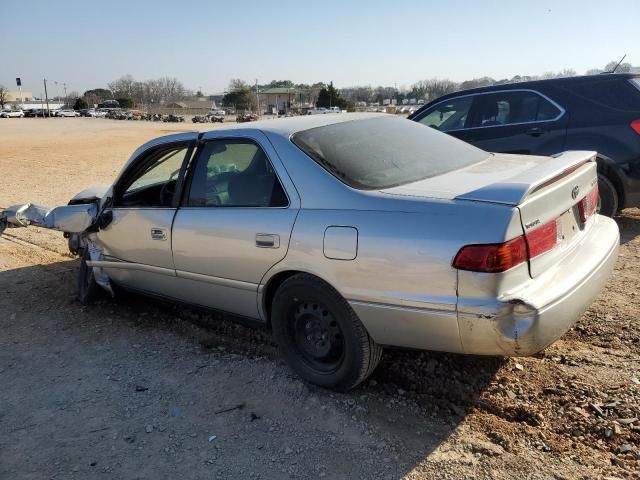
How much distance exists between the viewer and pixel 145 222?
4223 millimetres

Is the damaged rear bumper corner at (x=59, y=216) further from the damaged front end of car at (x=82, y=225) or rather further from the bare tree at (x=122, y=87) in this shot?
the bare tree at (x=122, y=87)

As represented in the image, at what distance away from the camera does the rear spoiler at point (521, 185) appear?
265 cm

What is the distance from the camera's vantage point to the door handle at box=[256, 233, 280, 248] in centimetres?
328

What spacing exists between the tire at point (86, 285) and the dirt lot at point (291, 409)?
524mm

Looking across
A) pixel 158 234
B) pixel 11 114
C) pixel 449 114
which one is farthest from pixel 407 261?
pixel 11 114

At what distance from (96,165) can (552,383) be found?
1626 centimetres

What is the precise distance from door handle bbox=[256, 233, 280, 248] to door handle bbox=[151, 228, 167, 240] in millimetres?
1013

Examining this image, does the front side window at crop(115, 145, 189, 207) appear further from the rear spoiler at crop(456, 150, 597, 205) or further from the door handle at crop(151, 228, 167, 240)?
the rear spoiler at crop(456, 150, 597, 205)

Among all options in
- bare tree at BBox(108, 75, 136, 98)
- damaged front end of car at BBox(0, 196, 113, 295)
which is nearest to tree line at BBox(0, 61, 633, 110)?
bare tree at BBox(108, 75, 136, 98)

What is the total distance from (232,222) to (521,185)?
1.78 metres

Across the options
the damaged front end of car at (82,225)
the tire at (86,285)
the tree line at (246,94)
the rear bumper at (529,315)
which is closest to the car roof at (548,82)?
the rear bumper at (529,315)

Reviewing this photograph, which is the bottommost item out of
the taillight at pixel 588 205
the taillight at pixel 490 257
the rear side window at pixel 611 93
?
the taillight at pixel 490 257

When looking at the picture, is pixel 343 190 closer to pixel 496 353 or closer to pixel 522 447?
pixel 496 353

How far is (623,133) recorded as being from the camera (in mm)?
5902
